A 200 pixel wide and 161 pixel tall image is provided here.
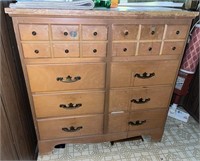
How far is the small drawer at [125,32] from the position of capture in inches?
36.5

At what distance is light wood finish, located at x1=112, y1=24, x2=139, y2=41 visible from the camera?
93 cm

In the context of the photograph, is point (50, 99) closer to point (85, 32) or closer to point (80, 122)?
point (80, 122)

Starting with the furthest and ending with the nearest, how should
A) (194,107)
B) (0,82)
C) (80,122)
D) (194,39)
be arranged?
(194,107)
(194,39)
(80,122)
(0,82)

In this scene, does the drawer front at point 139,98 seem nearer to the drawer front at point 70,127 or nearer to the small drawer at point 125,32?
the drawer front at point 70,127

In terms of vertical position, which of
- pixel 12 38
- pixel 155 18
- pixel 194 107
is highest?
pixel 155 18

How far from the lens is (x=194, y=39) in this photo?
1.40m

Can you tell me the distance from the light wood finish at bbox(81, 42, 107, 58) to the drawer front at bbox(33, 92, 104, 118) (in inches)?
9.9

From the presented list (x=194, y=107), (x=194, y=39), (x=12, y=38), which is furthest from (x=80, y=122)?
(x=194, y=107)

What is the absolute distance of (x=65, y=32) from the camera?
2.91ft

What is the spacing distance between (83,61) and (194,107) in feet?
4.34

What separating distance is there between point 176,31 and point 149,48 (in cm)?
17

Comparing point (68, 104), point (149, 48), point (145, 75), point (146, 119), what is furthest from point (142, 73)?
point (68, 104)

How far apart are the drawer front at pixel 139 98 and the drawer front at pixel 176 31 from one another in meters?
0.33

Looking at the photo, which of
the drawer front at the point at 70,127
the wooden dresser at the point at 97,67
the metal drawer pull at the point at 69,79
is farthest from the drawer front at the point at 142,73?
the drawer front at the point at 70,127
